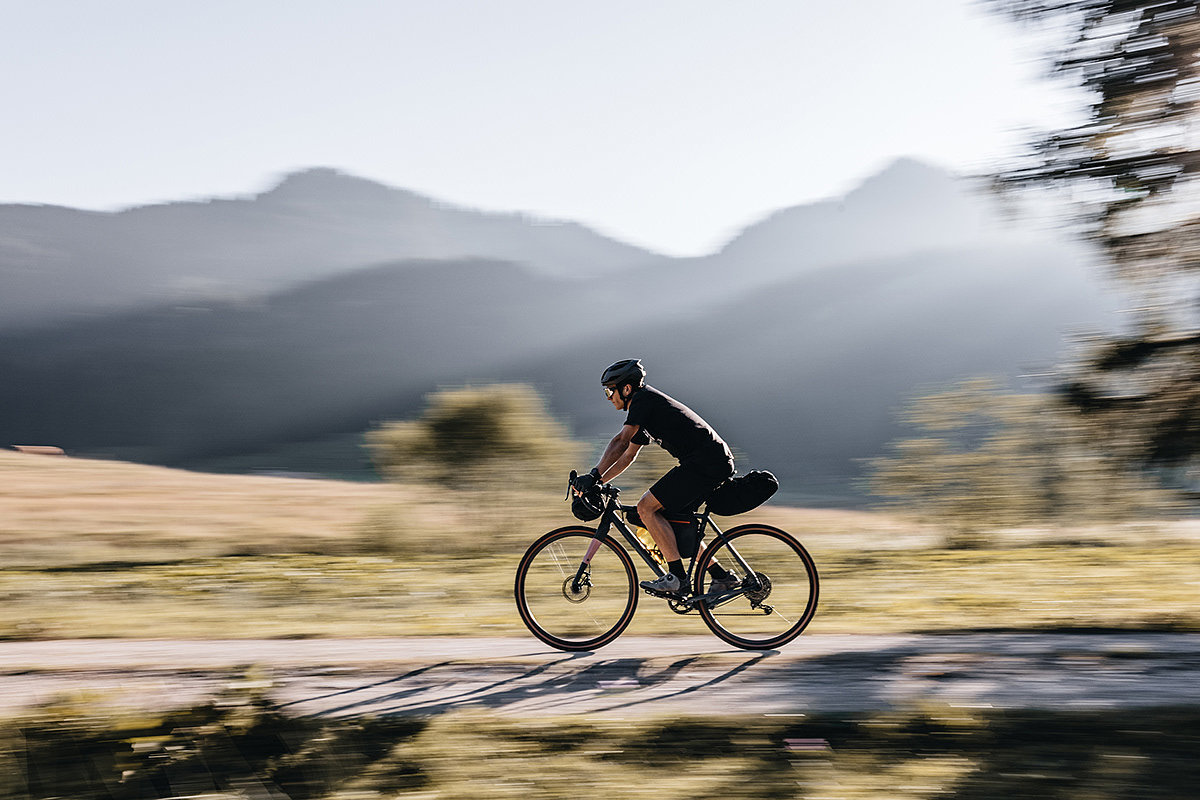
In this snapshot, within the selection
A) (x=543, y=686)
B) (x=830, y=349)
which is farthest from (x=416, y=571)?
(x=830, y=349)

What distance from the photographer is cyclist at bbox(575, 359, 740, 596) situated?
6.27 metres

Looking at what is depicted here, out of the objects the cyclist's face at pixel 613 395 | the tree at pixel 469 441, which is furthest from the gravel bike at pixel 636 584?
the tree at pixel 469 441

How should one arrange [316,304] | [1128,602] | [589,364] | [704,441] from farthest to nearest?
[316,304], [589,364], [1128,602], [704,441]

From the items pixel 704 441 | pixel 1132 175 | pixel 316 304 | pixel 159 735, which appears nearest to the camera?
pixel 159 735

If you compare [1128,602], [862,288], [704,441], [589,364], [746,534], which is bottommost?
[1128,602]

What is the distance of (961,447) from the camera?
17.8m

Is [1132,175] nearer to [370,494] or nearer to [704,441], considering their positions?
[704,441]

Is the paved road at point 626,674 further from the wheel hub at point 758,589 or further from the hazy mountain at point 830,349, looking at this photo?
the hazy mountain at point 830,349

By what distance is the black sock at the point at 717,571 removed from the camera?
21.3 ft

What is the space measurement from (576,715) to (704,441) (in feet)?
6.70

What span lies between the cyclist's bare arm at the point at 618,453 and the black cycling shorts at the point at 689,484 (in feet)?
0.87

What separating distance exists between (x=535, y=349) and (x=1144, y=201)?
136 m

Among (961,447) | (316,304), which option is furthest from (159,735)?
(316,304)

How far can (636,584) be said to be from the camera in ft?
21.4
